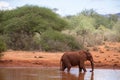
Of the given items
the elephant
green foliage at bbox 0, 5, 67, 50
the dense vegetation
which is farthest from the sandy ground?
the elephant

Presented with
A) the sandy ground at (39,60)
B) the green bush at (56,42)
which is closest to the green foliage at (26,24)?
the green bush at (56,42)

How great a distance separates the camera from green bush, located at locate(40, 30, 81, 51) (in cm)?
2980

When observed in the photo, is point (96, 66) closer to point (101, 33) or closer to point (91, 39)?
point (91, 39)

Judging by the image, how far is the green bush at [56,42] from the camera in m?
29.8

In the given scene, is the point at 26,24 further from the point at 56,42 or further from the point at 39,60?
the point at 39,60

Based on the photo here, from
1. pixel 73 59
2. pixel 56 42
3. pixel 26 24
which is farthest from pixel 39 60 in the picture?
pixel 26 24

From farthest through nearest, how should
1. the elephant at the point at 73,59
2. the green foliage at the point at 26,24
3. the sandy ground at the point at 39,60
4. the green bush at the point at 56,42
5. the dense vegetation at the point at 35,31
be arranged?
1. the green foliage at the point at 26,24
2. the dense vegetation at the point at 35,31
3. the green bush at the point at 56,42
4. the sandy ground at the point at 39,60
5. the elephant at the point at 73,59

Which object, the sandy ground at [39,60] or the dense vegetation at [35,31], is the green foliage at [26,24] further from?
the sandy ground at [39,60]

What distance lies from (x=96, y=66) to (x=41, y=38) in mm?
7816

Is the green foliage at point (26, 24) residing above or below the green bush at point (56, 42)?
above

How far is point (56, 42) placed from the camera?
30141mm

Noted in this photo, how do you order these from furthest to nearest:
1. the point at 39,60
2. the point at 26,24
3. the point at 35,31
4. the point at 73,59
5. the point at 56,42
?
the point at 35,31, the point at 26,24, the point at 56,42, the point at 39,60, the point at 73,59

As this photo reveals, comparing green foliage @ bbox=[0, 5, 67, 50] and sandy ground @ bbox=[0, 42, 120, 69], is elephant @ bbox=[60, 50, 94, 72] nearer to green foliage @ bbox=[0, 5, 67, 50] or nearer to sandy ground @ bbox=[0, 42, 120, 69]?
sandy ground @ bbox=[0, 42, 120, 69]

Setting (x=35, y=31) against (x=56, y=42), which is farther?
(x=35, y=31)
